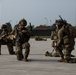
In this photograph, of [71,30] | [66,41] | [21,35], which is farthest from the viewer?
[21,35]

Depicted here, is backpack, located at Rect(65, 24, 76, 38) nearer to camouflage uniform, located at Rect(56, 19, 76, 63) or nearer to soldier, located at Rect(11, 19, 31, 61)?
camouflage uniform, located at Rect(56, 19, 76, 63)

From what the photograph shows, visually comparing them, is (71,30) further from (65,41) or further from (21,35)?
(21,35)

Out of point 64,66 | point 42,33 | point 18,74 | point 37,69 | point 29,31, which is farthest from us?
point 42,33

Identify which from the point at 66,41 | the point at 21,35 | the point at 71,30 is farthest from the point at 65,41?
the point at 21,35

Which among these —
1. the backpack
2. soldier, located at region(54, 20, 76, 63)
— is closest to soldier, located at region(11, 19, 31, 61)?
soldier, located at region(54, 20, 76, 63)

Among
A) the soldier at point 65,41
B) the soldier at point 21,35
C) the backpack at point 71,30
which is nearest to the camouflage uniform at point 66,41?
the soldier at point 65,41

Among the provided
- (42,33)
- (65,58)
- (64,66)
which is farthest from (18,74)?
(42,33)

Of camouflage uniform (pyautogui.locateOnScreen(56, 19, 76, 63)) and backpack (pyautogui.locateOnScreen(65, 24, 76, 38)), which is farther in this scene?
camouflage uniform (pyautogui.locateOnScreen(56, 19, 76, 63))

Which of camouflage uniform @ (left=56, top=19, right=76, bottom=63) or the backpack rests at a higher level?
→ the backpack

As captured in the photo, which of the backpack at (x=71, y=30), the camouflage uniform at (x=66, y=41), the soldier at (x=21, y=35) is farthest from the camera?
the soldier at (x=21, y=35)

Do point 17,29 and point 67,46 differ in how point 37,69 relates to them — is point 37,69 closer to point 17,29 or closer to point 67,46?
point 67,46

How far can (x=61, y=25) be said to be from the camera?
12.5 m

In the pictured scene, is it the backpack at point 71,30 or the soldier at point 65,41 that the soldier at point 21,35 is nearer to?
the soldier at point 65,41

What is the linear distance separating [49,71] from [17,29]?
11.1 feet
